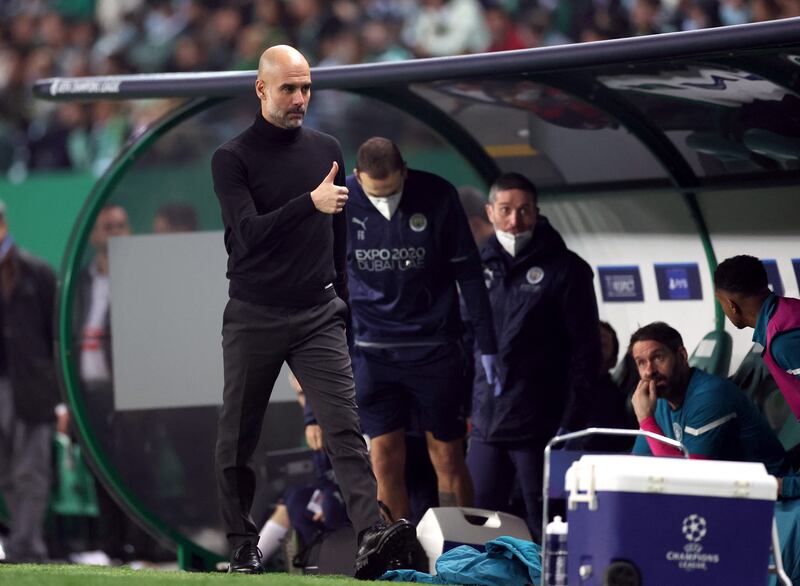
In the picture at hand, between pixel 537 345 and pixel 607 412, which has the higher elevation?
pixel 537 345

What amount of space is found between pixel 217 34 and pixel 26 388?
6198 millimetres

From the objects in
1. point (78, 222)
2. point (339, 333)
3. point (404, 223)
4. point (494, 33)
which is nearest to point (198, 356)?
point (78, 222)

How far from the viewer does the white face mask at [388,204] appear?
25.1 ft

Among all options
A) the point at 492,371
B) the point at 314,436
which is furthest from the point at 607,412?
the point at 314,436

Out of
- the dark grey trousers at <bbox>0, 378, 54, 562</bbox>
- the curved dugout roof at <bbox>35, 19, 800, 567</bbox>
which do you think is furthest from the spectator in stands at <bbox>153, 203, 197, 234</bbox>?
the dark grey trousers at <bbox>0, 378, 54, 562</bbox>

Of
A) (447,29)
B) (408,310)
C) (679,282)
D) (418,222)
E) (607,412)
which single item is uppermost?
(447,29)

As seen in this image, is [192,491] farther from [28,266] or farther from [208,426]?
[28,266]

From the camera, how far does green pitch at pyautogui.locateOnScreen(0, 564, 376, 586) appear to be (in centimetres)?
566

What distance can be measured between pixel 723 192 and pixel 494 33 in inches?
260

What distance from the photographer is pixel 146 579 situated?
19.3 feet

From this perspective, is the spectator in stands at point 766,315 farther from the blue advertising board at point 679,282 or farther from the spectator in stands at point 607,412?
the spectator in stands at point 607,412

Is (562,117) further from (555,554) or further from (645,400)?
(555,554)

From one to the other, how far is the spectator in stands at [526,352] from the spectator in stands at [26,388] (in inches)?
128

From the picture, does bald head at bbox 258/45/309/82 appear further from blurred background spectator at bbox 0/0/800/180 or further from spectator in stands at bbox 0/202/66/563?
blurred background spectator at bbox 0/0/800/180
